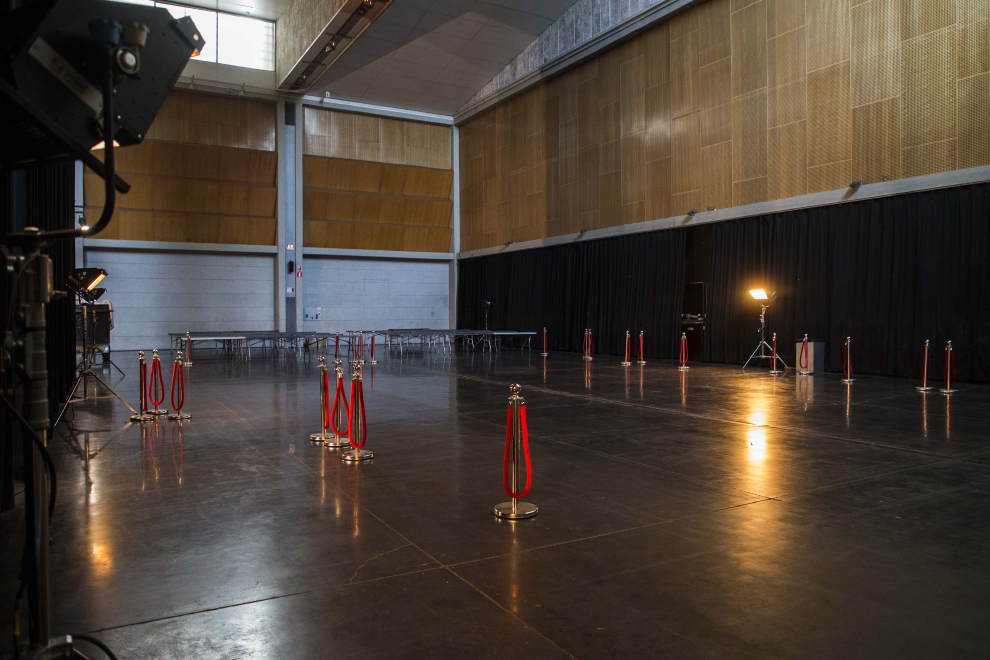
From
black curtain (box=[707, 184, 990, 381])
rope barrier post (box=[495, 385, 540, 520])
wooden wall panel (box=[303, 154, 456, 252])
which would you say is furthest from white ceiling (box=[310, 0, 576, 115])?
rope barrier post (box=[495, 385, 540, 520])

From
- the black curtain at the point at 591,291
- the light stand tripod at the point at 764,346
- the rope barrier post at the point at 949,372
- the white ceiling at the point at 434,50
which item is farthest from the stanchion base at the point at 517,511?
the white ceiling at the point at 434,50

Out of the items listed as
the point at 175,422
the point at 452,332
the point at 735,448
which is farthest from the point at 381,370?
the point at 735,448

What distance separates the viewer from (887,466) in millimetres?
6082

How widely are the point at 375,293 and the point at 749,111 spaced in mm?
15883

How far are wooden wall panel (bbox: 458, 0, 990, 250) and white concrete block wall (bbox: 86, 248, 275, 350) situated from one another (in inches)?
377

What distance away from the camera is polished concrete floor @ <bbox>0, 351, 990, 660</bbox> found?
301 cm

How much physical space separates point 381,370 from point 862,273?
10.5 meters

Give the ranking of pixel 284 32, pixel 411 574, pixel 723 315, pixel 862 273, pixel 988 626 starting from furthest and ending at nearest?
pixel 284 32
pixel 723 315
pixel 862 273
pixel 411 574
pixel 988 626

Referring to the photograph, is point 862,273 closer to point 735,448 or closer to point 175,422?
point 735,448

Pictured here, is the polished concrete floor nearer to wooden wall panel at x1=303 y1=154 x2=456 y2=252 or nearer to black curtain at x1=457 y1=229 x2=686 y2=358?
black curtain at x1=457 y1=229 x2=686 y2=358

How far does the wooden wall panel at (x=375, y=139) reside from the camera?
25.6m

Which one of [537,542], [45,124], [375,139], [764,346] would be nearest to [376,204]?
[375,139]

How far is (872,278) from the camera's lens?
554 inches

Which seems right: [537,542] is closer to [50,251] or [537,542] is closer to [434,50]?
[50,251]
